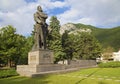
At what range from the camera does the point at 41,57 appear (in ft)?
77.7

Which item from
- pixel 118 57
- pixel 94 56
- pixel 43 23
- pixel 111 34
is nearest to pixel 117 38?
pixel 111 34

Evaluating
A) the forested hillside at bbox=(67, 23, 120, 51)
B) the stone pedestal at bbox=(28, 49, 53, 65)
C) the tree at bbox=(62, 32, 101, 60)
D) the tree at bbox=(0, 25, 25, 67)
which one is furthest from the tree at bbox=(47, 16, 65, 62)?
the forested hillside at bbox=(67, 23, 120, 51)

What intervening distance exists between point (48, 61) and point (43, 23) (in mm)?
4522

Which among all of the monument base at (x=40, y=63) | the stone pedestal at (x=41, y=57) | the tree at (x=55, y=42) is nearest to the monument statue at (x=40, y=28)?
the stone pedestal at (x=41, y=57)

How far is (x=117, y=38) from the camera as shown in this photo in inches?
6560

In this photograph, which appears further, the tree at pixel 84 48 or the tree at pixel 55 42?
the tree at pixel 84 48

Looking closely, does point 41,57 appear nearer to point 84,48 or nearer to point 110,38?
point 84,48

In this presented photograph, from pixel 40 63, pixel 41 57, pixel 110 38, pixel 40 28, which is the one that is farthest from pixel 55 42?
pixel 110 38

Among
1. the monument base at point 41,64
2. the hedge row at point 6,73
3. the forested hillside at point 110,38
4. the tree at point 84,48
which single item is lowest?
the hedge row at point 6,73

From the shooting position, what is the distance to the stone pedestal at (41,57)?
23.6 metres

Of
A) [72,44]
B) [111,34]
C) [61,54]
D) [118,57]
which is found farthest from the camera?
[111,34]

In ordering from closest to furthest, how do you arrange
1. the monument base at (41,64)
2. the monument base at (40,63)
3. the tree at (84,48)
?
the monument base at (41,64), the monument base at (40,63), the tree at (84,48)

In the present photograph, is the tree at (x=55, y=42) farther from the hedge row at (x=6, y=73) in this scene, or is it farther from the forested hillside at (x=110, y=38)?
the forested hillside at (x=110, y=38)

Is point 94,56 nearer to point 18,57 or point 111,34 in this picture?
point 18,57
